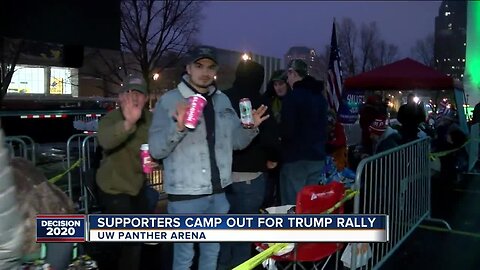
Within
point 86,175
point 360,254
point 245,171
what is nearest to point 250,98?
point 245,171

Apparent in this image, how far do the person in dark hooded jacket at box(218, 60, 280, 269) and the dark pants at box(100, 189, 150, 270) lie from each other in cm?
70

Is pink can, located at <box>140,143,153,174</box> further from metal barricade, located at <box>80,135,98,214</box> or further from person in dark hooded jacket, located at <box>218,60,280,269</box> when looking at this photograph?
metal barricade, located at <box>80,135,98,214</box>

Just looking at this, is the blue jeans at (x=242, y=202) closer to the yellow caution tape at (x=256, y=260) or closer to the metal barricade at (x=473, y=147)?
the yellow caution tape at (x=256, y=260)

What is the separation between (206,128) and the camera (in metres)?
3.38

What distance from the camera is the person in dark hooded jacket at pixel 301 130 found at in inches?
197

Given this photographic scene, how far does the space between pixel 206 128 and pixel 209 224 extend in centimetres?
71

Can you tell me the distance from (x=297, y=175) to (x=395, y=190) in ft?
3.24

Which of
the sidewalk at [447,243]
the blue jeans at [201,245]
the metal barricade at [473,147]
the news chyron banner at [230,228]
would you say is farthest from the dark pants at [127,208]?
the metal barricade at [473,147]

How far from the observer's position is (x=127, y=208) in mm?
3918

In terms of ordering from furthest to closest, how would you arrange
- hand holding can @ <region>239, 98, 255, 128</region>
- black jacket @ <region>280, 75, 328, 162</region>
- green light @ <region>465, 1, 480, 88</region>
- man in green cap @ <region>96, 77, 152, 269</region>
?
green light @ <region>465, 1, 480, 88</region> → black jacket @ <region>280, 75, 328, 162</region> → man in green cap @ <region>96, 77, 152, 269</region> → hand holding can @ <region>239, 98, 255, 128</region>

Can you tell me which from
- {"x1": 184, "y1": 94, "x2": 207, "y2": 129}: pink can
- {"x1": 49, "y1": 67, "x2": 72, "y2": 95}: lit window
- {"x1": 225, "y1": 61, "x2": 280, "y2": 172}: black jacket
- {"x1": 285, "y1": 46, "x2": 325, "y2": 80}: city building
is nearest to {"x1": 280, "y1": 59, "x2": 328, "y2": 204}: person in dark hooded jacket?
{"x1": 285, "y1": 46, "x2": 325, "y2": 80}: city building

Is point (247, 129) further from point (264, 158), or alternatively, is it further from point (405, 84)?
point (405, 84)

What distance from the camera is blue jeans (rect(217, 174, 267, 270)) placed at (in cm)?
415

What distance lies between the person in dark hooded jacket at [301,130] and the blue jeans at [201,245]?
1.68 m
